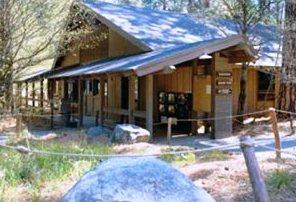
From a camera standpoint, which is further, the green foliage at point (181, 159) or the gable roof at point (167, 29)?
the gable roof at point (167, 29)

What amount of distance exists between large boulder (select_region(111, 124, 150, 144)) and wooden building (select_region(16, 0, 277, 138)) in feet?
2.55

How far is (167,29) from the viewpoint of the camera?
19531mm

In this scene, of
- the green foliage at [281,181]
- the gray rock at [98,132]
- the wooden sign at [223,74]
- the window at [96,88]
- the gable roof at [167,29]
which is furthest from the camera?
the window at [96,88]

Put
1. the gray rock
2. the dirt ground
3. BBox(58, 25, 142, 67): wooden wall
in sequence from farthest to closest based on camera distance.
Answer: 1. BBox(58, 25, 142, 67): wooden wall
2. the gray rock
3. the dirt ground

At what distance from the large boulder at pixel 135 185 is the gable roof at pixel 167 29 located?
42.7 ft

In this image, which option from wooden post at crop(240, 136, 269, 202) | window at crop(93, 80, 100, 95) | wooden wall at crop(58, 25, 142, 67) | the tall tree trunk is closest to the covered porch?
wooden wall at crop(58, 25, 142, 67)

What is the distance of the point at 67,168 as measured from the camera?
7.59 m

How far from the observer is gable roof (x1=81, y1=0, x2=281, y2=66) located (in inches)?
703

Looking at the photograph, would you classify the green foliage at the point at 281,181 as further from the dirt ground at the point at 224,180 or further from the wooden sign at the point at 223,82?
the wooden sign at the point at 223,82

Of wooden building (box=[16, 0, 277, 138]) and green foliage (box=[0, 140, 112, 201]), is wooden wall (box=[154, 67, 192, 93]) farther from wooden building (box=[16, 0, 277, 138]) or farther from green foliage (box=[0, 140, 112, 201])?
green foliage (box=[0, 140, 112, 201])

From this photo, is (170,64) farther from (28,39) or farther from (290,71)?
(28,39)

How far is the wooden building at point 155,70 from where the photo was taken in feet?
47.0

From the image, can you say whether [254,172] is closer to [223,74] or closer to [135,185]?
[135,185]

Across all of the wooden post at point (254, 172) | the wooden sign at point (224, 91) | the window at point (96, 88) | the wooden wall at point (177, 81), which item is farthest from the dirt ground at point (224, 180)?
the window at point (96, 88)
